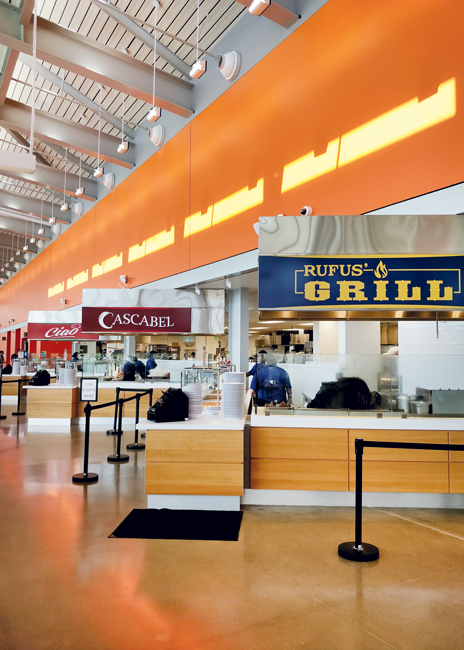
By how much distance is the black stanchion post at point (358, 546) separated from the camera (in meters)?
3.48

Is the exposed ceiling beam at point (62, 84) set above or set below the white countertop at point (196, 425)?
above

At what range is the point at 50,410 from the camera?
9.73 metres

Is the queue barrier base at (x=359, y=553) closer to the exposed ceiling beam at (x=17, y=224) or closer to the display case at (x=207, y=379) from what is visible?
the display case at (x=207, y=379)

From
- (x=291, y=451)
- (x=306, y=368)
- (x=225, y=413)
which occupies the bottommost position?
(x=291, y=451)

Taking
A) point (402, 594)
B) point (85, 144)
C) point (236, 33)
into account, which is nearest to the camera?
point (402, 594)

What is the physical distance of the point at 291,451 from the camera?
4730mm

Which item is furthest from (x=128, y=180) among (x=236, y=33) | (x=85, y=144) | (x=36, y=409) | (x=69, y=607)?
(x=69, y=607)

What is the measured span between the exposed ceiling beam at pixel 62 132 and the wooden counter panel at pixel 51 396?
543cm

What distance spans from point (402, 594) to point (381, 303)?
8.11 feet

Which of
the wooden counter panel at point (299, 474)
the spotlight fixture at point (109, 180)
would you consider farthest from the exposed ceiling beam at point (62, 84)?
the wooden counter panel at point (299, 474)

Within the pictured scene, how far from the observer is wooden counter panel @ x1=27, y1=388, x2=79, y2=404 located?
9711mm

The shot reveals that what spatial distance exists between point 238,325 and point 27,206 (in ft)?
36.4

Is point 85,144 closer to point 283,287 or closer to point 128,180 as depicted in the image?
point 128,180

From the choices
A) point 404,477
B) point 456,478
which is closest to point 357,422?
point 404,477
